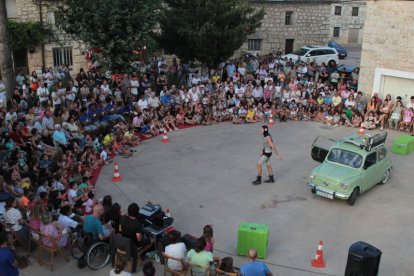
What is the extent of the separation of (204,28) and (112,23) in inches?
189

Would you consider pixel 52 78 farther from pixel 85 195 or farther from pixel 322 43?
pixel 322 43

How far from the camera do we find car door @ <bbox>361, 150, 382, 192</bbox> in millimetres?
13273

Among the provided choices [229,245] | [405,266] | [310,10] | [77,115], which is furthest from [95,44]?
[310,10]

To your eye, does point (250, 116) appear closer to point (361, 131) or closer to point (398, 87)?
point (361, 131)

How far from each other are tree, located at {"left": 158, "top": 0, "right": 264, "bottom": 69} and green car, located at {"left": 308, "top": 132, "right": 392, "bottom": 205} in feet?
38.5

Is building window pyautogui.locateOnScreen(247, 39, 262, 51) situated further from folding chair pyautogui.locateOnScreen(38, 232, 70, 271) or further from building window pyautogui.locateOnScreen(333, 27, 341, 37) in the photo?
folding chair pyautogui.locateOnScreen(38, 232, 70, 271)

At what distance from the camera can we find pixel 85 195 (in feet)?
40.0

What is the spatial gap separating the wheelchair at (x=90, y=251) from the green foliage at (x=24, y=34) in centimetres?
1924

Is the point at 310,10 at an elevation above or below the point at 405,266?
above

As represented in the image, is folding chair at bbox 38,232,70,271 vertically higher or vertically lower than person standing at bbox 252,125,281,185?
lower

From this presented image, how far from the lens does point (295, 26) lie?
38.3m

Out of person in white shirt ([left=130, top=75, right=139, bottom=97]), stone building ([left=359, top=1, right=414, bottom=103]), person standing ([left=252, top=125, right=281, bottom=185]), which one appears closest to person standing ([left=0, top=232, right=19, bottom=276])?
person standing ([left=252, top=125, right=281, bottom=185])

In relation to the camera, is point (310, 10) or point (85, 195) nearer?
point (85, 195)

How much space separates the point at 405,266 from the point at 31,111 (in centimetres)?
1250
